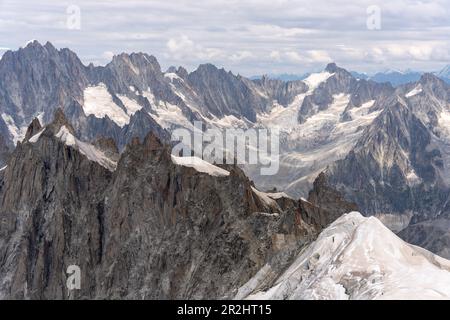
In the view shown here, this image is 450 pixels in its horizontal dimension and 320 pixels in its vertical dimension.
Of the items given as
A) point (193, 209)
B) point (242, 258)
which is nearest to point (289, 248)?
point (242, 258)
